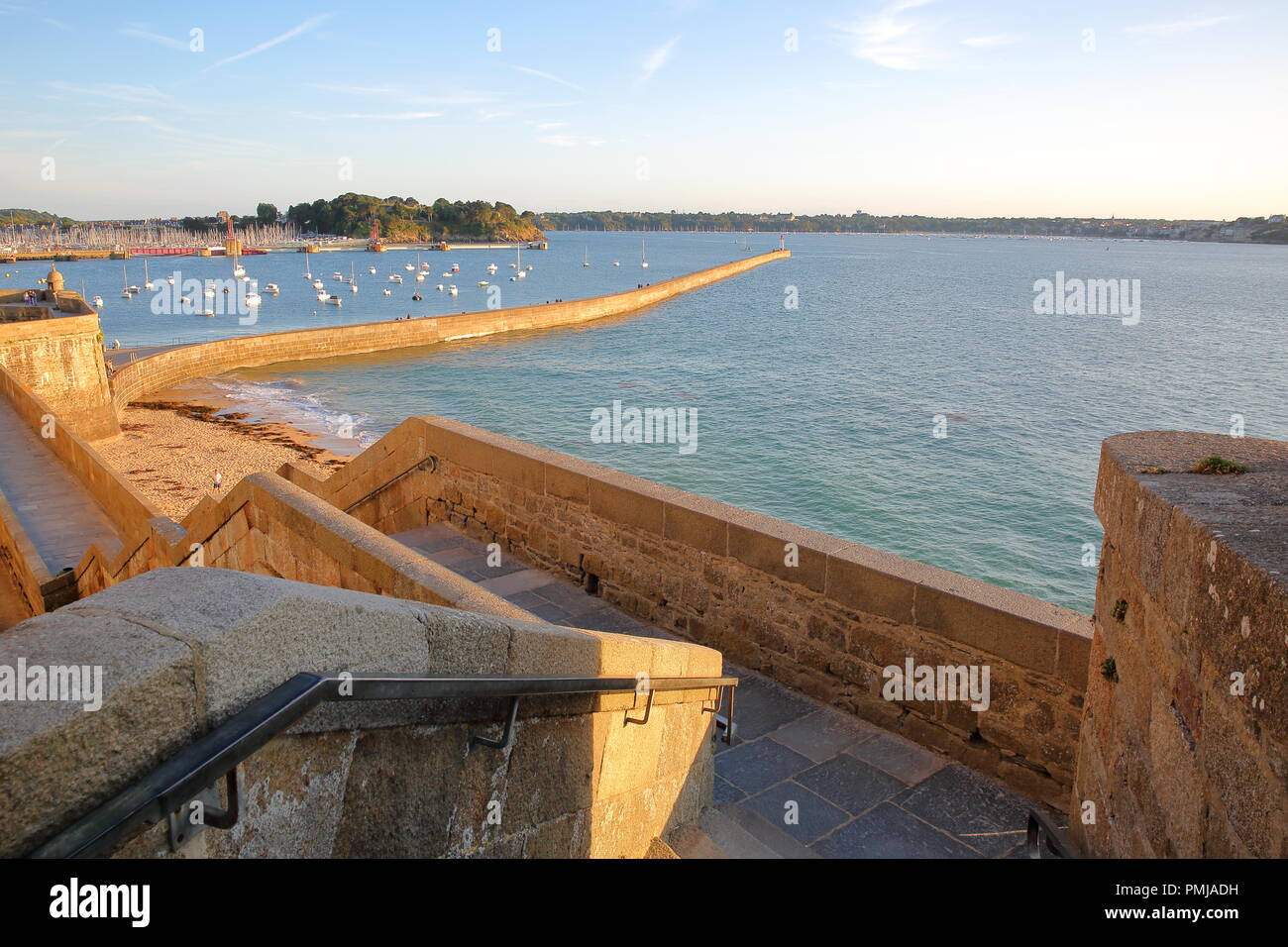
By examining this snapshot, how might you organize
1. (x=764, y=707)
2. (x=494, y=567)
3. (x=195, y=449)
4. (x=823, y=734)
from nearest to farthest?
(x=823, y=734) → (x=764, y=707) → (x=494, y=567) → (x=195, y=449)

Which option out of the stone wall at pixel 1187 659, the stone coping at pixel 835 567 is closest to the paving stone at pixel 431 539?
the stone coping at pixel 835 567

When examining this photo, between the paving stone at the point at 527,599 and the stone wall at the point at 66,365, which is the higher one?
the stone wall at the point at 66,365

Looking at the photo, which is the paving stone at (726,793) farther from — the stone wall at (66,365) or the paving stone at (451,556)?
the stone wall at (66,365)

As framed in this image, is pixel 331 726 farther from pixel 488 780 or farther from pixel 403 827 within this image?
pixel 488 780

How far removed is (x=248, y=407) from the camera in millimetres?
39125

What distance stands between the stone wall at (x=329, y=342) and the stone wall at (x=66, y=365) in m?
6.49

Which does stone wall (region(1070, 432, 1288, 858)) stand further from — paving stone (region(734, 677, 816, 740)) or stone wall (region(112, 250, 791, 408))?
stone wall (region(112, 250, 791, 408))

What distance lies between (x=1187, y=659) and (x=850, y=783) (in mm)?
3101

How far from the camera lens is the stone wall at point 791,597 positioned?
5.47 m

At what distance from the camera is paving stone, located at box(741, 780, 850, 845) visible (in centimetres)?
522

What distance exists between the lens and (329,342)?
173 ft

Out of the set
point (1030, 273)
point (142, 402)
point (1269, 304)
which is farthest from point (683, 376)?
point (1030, 273)

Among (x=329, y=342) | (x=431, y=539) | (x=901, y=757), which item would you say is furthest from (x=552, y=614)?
(x=329, y=342)

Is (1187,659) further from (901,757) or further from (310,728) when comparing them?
(901,757)
